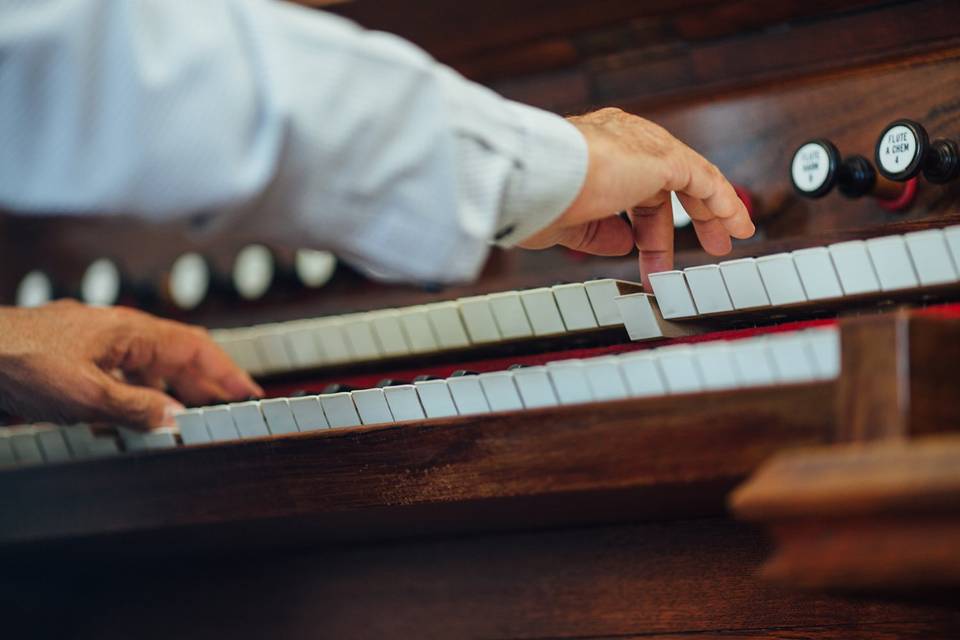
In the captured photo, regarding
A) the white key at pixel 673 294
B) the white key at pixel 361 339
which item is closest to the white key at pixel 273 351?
the white key at pixel 361 339

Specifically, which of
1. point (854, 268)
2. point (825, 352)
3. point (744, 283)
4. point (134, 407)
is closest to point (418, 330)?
point (134, 407)

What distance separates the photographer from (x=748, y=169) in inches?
55.5

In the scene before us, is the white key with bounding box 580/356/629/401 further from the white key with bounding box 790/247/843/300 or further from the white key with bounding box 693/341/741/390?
the white key with bounding box 790/247/843/300

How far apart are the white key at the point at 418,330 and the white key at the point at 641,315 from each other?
329 mm

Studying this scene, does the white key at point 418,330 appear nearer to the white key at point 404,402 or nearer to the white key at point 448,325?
the white key at point 448,325

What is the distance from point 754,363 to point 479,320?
56 cm

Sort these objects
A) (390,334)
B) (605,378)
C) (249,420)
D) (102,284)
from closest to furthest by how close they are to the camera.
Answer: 1. (605,378)
2. (249,420)
3. (390,334)
4. (102,284)

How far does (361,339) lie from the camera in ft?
4.75

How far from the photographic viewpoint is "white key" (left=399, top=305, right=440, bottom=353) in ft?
4.51

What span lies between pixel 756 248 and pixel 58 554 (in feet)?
3.20

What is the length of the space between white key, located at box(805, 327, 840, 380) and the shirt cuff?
9.9 inches

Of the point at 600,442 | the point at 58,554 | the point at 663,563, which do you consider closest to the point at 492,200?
the point at 600,442

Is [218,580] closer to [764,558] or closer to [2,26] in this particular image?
[764,558]

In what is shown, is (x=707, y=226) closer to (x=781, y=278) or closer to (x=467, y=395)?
(x=781, y=278)
